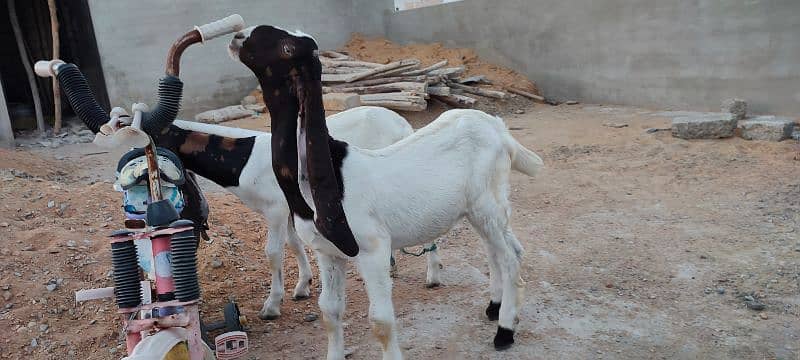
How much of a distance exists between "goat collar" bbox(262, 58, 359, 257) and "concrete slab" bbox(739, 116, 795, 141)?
7.35m

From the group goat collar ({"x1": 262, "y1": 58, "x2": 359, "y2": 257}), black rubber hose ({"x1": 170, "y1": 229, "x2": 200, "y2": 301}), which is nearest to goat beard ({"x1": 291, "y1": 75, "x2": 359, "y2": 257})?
goat collar ({"x1": 262, "y1": 58, "x2": 359, "y2": 257})

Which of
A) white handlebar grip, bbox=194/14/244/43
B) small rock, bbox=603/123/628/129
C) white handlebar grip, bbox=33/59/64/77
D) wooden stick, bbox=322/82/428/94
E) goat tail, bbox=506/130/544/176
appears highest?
white handlebar grip, bbox=194/14/244/43

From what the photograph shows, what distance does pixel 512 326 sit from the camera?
11.6 ft

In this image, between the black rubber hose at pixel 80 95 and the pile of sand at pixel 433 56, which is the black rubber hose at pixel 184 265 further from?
the pile of sand at pixel 433 56

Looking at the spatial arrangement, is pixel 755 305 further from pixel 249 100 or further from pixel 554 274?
pixel 249 100

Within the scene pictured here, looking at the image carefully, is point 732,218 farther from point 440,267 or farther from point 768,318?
point 440,267

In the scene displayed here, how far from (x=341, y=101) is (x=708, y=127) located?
5.89 meters

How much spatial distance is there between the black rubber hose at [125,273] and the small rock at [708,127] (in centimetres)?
806

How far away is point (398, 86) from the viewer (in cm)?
1165

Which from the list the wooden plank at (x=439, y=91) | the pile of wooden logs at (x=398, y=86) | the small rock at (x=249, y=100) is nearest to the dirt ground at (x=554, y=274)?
the pile of wooden logs at (x=398, y=86)

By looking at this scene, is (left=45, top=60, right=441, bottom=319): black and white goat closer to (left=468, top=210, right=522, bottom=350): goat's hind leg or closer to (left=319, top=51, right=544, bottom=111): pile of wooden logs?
(left=468, top=210, right=522, bottom=350): goat's hind leg

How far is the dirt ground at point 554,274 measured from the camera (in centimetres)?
362

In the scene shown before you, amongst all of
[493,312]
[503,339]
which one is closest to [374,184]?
[503,339]

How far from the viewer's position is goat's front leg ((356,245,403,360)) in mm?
2932
